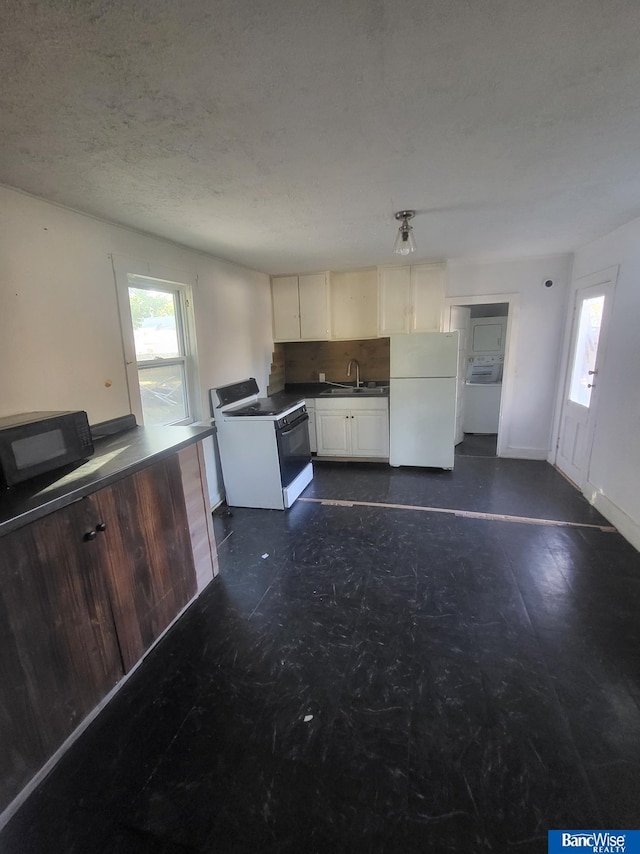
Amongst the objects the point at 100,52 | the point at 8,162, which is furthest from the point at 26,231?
the point at 100,52

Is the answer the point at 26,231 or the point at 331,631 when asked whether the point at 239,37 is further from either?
the point at 331,631

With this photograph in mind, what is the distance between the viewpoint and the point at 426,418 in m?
4.15

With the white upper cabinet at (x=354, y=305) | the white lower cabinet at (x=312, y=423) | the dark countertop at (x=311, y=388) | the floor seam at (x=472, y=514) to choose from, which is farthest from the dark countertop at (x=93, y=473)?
the white upper cabinet at (x=354, y=305)

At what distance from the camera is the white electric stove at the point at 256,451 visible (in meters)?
3.29

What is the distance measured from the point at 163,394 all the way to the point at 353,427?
2.25 metres

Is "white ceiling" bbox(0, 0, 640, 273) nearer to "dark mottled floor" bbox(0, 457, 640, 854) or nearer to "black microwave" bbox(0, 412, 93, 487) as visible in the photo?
→ "black microwave" bbox(0, 412, 93, 487)

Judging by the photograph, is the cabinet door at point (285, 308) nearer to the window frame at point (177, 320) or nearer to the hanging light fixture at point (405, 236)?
the window frame at point (177, 320)

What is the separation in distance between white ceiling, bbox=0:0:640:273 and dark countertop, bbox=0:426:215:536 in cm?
129

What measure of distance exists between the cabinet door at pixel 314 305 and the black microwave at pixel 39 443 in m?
3.22

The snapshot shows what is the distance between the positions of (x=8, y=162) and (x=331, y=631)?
2.62m

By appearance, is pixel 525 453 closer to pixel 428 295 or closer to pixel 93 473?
pixel 428 295

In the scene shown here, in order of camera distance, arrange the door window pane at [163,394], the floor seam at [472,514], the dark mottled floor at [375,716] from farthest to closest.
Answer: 1. the floor seam at [472,514]
2. the door window pane at [163,394]
3. the dark mottled floor at [375,716]

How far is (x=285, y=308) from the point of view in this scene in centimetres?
466

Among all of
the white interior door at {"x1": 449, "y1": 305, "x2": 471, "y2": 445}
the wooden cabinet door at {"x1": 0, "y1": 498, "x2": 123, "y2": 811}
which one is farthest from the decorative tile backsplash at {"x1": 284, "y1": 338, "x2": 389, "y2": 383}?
the wooden cabinet door at {"x1": 0, "y1": 498, "x2": 123, "y2": 811}
